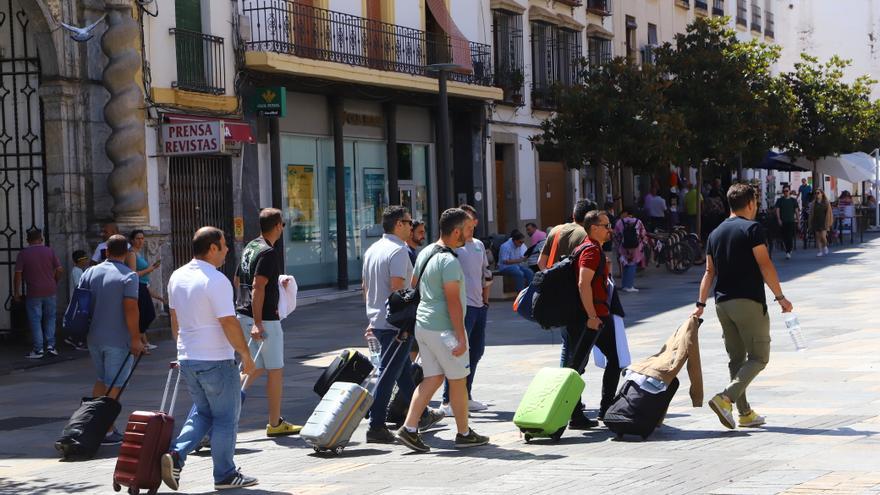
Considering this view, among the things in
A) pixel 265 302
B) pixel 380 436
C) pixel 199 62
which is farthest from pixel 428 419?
pixel 199 62

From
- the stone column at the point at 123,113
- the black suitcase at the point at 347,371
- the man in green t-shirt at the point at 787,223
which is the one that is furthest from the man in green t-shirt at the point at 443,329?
the man in green t-shirt at the point at 787,223

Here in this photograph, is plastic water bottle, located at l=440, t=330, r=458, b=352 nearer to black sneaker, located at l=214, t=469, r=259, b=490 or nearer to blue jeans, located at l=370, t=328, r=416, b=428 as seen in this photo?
blue jeans, located at l=370, t=328, r=416, b=428

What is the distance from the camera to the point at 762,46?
3681cm

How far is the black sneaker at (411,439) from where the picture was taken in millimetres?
9648

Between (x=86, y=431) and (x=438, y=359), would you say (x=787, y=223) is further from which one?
(x=86, y=431)

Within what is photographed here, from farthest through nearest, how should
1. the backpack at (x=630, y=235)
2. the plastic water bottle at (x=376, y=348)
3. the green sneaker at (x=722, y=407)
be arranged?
the backpack at (x=630, y=235) → the plastic water bottle at (x=376, y=348) → the green sneaker at (x=722, y=407)

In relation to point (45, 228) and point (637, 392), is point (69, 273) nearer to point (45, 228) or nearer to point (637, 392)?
point (45, 228)

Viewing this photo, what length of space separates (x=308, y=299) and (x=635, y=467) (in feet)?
54.5

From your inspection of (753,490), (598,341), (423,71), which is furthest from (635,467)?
(423,71)

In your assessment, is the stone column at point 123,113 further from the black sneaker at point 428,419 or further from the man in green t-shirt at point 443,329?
the man in green t-shirt at point 443,329

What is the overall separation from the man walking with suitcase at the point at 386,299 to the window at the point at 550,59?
22.9 meters

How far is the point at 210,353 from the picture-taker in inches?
336

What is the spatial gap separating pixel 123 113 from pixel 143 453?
11927 millimetres

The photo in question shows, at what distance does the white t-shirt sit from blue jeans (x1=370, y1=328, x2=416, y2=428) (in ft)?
6.52
